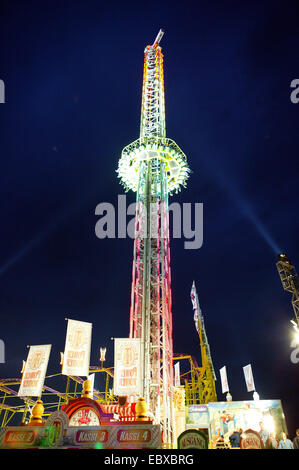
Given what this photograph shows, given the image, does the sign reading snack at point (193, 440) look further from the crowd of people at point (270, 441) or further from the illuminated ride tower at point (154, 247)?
the illuminated ride tower at point (154, 247)

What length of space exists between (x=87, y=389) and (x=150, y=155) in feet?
65.2

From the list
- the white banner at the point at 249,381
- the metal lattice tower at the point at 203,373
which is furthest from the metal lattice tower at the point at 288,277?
the metal lattice tower at the point at 203,373

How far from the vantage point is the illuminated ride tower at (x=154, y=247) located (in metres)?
19.8

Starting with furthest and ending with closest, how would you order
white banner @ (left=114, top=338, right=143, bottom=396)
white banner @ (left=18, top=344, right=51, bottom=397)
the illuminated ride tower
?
the illuminated ride tower → white banner @ (left=18, top=344, right=51, bottom=397) → white banner @ (left=114, top=338, right=143, bottom=396)

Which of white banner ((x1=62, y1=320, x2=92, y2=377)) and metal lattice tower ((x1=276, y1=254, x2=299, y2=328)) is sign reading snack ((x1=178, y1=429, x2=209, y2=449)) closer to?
white banner ((x1=62, y1=320, x2=92, y2=377))

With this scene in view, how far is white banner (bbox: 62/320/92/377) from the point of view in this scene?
1708cm

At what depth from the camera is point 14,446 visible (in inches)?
453

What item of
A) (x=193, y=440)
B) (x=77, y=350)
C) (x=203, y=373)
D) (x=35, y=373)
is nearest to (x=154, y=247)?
(x=77, y=350)

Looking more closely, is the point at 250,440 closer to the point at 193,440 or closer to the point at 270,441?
the point at 270,441

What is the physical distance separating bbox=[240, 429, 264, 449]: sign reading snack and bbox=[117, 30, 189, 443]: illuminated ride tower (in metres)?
7.54

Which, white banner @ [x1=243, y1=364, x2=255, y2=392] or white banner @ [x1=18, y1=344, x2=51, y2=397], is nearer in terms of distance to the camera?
white banner @ [x1=18, y1=344, x2=51, y2=397]

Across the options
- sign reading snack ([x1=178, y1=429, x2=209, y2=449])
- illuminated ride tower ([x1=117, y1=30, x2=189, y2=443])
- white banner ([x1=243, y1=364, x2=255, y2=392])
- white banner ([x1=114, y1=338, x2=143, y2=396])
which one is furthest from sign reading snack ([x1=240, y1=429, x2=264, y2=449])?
white banner ([x1=243, y1=364, x2=255, y2=392])

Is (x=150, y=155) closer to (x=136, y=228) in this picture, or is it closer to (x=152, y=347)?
(x=136, y=228)

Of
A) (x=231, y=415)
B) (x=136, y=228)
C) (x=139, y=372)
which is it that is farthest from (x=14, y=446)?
(x=231, y=415)
